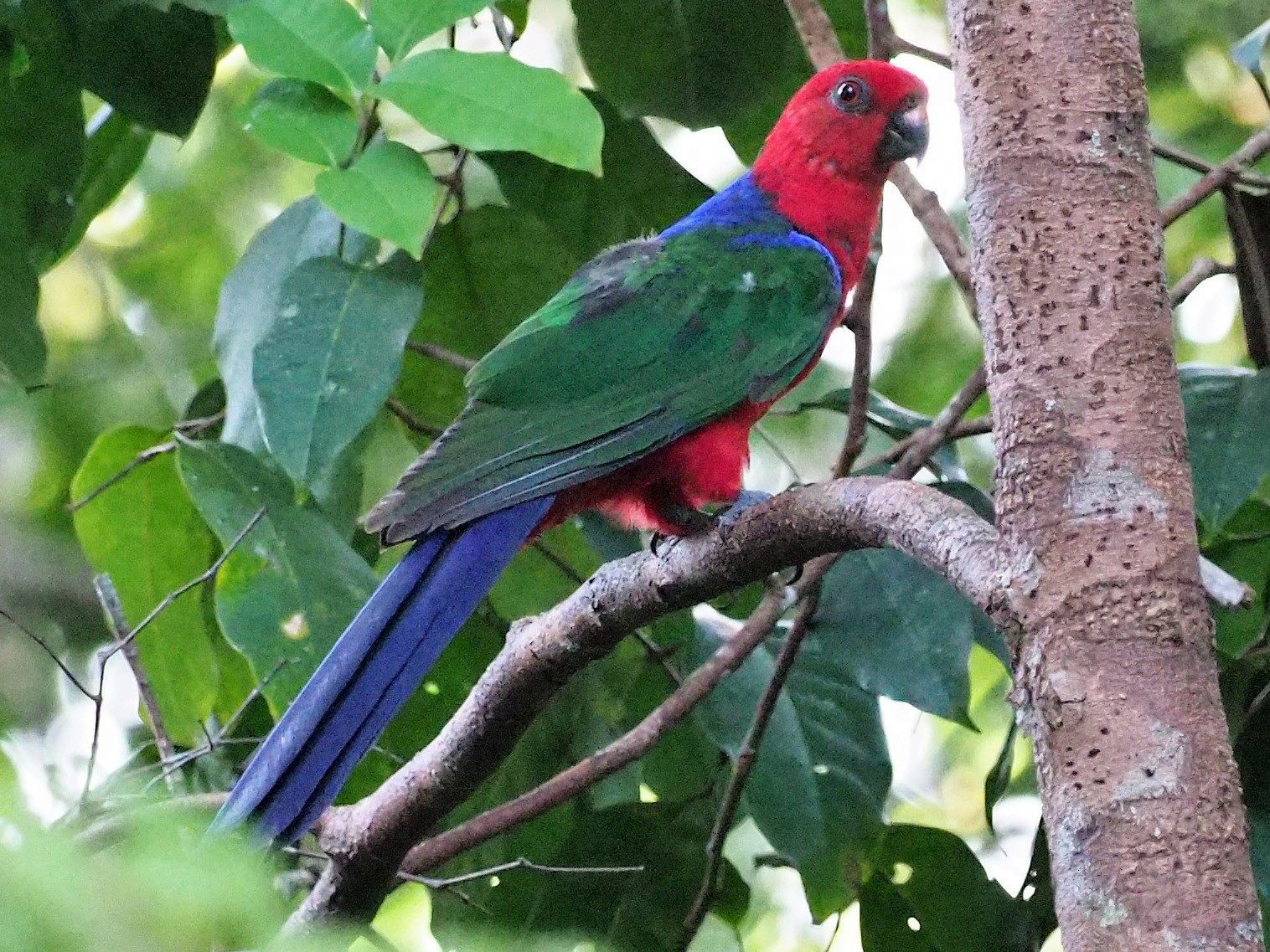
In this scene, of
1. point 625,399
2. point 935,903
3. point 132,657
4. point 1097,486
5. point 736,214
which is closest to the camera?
point 1097,486

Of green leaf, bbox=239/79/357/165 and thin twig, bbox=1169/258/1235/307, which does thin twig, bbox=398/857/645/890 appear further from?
thin twig, bbox=1169/258/1235/307

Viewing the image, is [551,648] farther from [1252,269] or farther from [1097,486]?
[1252,269]

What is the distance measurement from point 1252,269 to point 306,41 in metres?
1.52

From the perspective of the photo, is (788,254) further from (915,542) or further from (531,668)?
(915,542)

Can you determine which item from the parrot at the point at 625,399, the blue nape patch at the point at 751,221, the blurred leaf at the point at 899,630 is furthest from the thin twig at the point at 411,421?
the blurred leaf at the point at 899,630

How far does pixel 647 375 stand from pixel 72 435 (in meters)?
1.57

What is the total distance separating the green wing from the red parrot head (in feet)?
0.85

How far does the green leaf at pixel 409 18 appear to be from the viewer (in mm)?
2074

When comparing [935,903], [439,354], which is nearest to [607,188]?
[439,354]

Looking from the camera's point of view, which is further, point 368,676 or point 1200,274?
point 1200,274

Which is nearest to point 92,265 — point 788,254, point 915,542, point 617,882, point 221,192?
point 221,192

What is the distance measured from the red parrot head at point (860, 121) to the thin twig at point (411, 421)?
919 mm

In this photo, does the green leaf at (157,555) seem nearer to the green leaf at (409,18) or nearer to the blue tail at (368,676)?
the blue tail at (368,676)

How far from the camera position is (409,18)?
2.08 meters
